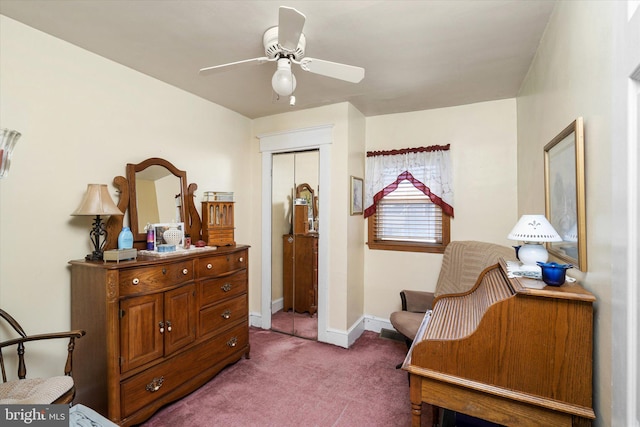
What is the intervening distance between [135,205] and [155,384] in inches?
52.5

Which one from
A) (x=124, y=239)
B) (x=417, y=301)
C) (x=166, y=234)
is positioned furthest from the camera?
(x=417, y=301)

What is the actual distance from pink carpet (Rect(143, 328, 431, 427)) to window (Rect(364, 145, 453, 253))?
118 cm

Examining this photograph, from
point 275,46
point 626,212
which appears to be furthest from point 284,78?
point 626,212

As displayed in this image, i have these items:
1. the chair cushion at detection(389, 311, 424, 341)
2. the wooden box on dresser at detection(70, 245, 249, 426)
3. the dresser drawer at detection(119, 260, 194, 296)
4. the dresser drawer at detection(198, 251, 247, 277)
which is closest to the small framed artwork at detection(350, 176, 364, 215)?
the chair cushion at detection(389, 311, 424, 341)

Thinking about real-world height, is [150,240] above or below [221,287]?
above

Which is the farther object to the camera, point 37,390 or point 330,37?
point 330,37

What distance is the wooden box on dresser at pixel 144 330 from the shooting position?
70.7 inches

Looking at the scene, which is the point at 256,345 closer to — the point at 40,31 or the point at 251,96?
the point at 251,96

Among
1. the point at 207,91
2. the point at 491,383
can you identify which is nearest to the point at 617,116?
the point at 491,383

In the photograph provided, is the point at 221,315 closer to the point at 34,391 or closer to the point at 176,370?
the point at 176,370

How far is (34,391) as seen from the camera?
1454mm

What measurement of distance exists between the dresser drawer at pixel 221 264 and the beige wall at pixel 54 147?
80 centimetres

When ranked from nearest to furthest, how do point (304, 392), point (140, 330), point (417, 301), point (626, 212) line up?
point (626, 212)
point (140, 330)
point (304, 392)
point (417, 301)

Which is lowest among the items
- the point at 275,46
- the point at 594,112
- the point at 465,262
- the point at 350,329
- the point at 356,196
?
the point at 350,329
